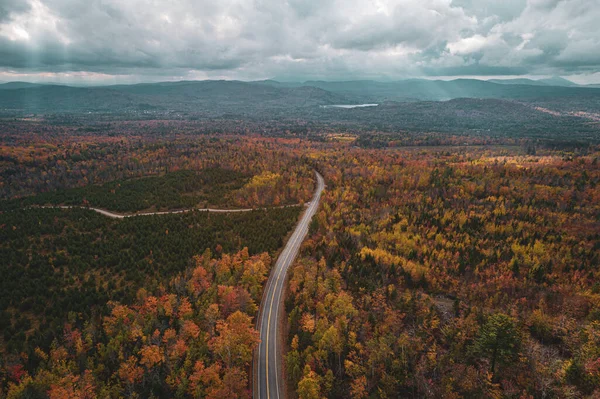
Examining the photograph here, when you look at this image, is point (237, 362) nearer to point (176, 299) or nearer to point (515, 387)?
point (176, 299)

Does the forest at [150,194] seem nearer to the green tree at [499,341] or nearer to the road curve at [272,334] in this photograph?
the road curve at [272,334]

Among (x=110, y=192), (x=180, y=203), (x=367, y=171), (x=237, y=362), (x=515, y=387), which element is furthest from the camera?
(x=367, y=171)

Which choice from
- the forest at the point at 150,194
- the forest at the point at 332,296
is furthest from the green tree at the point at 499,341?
the forest at the point at 150,194

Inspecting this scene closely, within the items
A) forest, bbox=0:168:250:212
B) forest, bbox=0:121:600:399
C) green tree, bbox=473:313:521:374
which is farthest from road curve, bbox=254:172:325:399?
forest, bbox=0:168:250:212

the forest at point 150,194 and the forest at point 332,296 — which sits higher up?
the forest at point 150,194

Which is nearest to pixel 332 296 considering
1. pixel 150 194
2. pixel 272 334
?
pixel 272 334

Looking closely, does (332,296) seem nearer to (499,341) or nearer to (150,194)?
(499,341)

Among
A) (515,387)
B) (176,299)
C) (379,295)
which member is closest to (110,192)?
(176,299)
